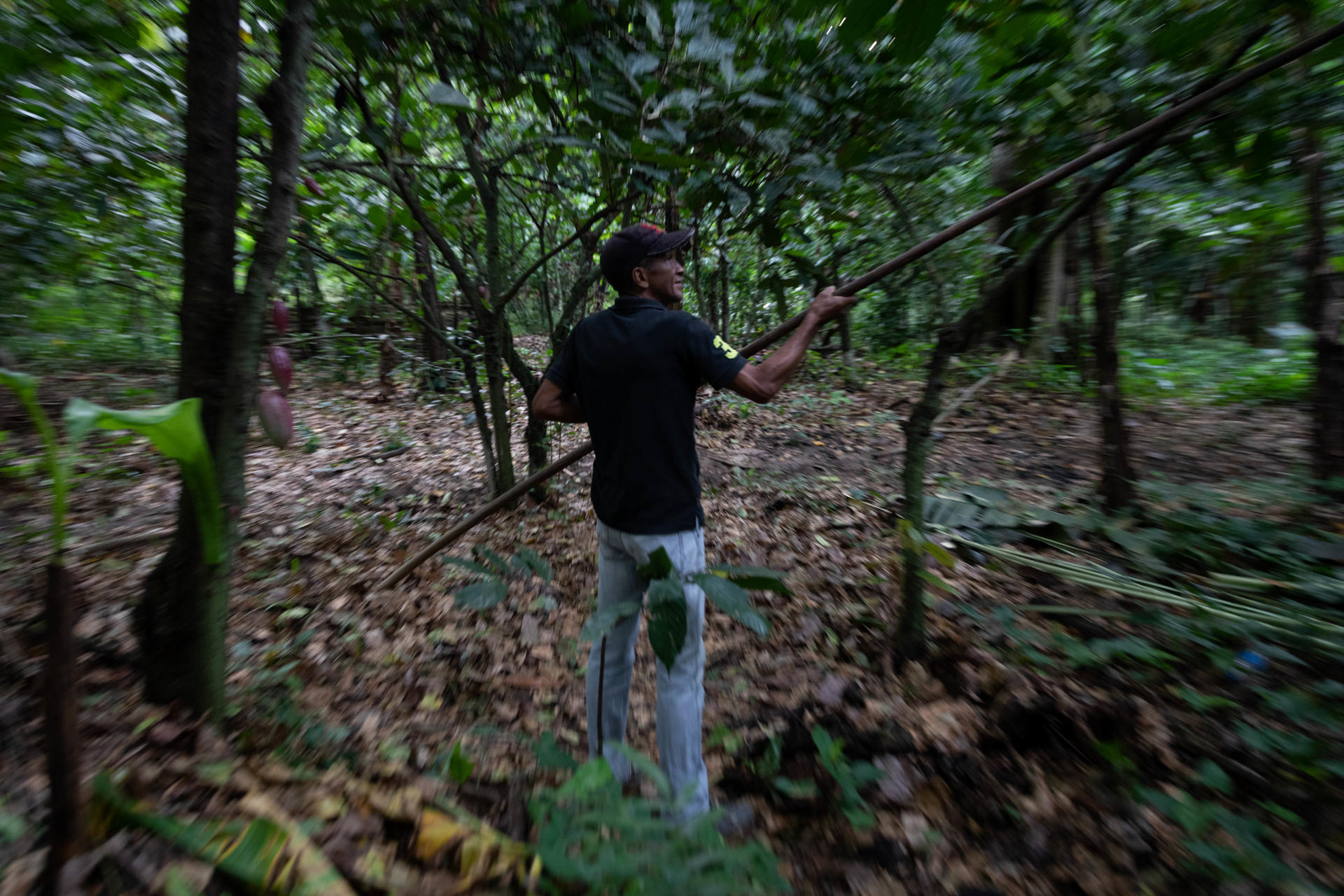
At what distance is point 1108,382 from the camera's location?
10.4ft

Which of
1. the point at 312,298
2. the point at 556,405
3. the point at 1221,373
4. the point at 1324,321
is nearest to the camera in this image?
the point at 556,405

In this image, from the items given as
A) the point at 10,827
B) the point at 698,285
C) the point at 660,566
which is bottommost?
the point at 10,827

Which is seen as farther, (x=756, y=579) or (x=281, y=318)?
(x=281, y=318)

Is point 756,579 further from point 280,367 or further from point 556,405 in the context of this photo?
point 280,367

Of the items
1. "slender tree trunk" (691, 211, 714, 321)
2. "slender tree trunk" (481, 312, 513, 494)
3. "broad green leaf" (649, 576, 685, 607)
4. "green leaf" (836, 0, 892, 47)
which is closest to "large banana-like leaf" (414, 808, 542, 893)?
"broad green leaf" (649, 576, 685, 607)

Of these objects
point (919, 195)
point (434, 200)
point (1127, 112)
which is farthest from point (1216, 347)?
point (434, 200)

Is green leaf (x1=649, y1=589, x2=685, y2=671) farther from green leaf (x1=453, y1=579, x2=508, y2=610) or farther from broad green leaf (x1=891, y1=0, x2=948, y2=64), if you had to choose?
broad green leaf (x1=891, y1=0, x2=948, y2=64)

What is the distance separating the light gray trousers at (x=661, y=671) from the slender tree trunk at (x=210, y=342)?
110cm

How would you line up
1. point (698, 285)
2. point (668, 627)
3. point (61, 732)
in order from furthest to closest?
point (698, 285) < point (668, 627) < point (61, 732)

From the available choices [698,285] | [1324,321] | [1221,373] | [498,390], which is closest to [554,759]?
[498,390]

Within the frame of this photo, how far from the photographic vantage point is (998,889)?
1537 mm

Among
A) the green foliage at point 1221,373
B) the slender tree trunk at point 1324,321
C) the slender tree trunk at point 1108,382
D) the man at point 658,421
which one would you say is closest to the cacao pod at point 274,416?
the man at point 658,421

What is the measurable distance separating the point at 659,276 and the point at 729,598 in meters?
1.22

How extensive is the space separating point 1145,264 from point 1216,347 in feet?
5.38
